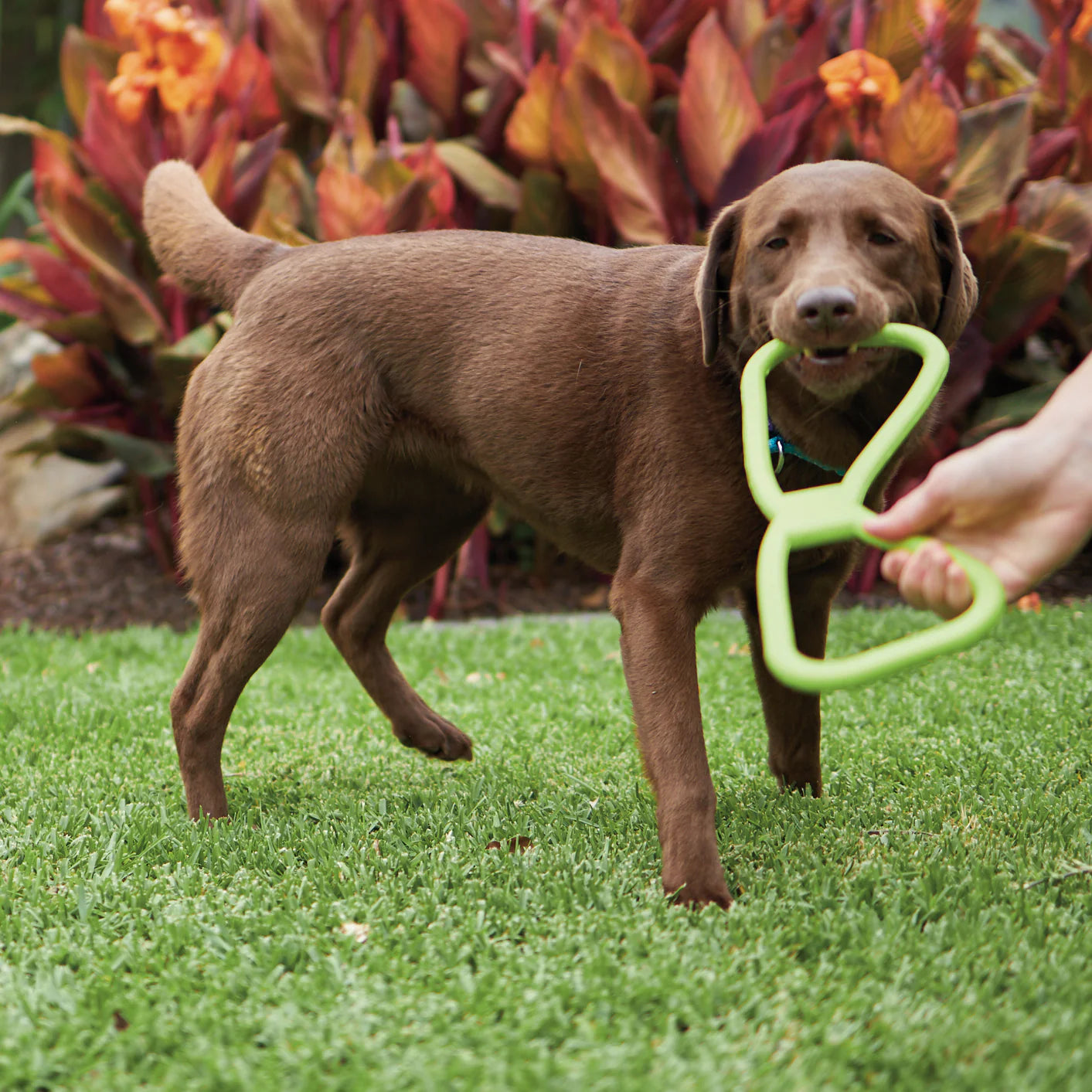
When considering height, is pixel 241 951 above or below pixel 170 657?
above

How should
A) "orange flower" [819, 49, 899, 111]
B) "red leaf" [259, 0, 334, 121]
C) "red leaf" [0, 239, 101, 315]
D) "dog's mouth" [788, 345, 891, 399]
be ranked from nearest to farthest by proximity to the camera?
"dog's mouth" [788, 345, 891, 399], "orange flower" [819, 49, 899, 111], "red leaf" [0, 239, 101, 315], "red leaf" [259, 0, 334, 121]

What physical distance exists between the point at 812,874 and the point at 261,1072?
3.78 feet

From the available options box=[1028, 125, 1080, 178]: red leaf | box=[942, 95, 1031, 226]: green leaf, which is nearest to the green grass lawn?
box=[942, 95, 1031, 226]: green leaf

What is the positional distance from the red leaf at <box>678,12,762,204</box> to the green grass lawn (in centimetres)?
240

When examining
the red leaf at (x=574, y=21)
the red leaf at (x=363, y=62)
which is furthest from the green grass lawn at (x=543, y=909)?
the red leaf at (x=363, y=62)

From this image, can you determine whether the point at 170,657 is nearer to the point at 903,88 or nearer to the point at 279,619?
the point at 279,619

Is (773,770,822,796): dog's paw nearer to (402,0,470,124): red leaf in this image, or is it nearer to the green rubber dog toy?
the green rubber dog toy

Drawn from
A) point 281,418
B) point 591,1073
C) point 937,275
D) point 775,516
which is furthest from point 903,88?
point 591,1073

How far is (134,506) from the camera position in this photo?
21.2ft

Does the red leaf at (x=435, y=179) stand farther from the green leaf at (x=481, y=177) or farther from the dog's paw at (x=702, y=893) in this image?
the dog's paw at (x=702, y=893)

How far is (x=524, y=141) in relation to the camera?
5406mm

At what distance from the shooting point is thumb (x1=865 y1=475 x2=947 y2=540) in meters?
1.95

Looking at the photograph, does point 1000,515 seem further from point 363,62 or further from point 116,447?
point 363,62

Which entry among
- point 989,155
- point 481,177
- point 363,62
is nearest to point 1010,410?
point 989,155
